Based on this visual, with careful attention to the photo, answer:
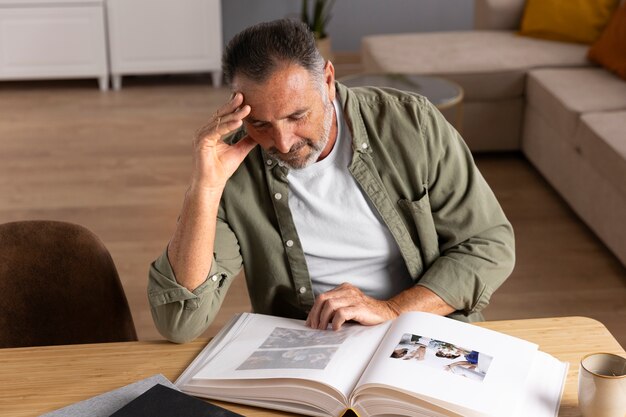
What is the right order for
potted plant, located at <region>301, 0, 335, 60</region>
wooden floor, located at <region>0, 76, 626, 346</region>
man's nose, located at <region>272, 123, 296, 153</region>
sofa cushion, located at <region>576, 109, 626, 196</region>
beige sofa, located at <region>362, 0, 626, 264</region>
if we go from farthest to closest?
potted plant, located at <region>301, 0, 335, 60</region> → beige sofa, located at <region>362, 0, 626, 264</region> → sofa cushion, located at <region>576, 109, 626, 196</region> → wooden floor, located at <region>0, 76, 626, 346</region> → man's nose, located at <region>272, 123, 296, 153</region>

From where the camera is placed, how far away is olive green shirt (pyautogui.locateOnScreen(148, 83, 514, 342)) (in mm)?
1878

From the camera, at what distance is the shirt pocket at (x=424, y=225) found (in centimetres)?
188

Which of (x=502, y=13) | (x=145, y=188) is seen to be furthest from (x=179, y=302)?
(x=502, y=13)

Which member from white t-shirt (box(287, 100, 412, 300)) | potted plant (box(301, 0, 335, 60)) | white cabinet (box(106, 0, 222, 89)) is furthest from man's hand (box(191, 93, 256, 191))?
white cabinet (box(106, 0, 222, 89))

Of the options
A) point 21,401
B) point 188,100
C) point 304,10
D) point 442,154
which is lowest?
point 188,100

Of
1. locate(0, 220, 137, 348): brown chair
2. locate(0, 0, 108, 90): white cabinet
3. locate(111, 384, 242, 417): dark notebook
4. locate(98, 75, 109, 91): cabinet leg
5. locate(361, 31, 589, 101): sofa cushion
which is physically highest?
locate(111, 384, 242, 417): dark notebook

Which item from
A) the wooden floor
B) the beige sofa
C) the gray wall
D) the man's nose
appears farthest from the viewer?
the gray wall

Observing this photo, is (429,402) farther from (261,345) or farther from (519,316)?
(519,316)

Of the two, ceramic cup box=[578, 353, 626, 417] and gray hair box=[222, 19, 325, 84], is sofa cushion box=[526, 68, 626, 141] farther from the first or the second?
ceramic cup box=[578, 353, 626, 417]

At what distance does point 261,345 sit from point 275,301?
36cm

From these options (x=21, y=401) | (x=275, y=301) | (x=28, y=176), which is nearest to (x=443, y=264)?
(x=275, y=301)

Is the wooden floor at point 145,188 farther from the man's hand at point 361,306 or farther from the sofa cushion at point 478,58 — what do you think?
the man's hand at point 361,306

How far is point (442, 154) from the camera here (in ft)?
6.22

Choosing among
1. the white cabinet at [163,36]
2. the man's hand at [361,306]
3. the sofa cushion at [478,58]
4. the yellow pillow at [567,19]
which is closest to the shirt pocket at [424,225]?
the man's hand at [361,306]
